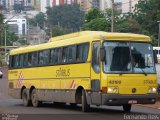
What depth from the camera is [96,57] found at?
896 inches

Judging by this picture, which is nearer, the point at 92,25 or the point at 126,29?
the point at 92,25

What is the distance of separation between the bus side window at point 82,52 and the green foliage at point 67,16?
396 feet

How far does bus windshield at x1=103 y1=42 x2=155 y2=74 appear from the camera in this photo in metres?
22.2

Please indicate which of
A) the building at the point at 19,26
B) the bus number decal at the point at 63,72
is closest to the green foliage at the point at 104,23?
Result: the bus number decal at the point at 63,72

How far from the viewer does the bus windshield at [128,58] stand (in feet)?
72.9

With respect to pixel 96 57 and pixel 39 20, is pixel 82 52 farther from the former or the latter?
pixel 39 20

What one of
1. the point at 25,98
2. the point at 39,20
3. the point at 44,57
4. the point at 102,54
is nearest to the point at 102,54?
the point at 102,54

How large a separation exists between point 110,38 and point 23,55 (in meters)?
9.49

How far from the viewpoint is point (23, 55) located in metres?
31.2

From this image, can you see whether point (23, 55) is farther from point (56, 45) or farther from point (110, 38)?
point (110, 38)

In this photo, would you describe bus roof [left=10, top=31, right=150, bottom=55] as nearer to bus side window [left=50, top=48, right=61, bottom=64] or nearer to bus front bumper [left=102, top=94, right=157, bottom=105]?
bus side window [left=50, top=48, right=61, bottom=64]

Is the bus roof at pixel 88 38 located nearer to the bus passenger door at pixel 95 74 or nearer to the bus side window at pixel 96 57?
the bus side window at pixel 96 57

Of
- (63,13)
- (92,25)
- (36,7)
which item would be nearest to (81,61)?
(92,25)

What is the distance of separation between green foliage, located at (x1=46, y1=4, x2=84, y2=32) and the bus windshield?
402 feet
